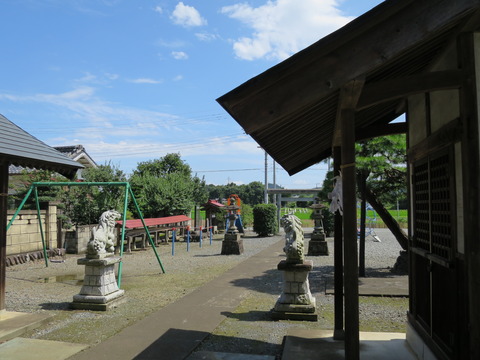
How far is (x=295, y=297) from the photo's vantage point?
21.5 feet

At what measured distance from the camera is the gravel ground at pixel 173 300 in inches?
222

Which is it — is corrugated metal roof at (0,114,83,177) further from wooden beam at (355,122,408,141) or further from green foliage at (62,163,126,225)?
green foliage at (62,163,126,225)

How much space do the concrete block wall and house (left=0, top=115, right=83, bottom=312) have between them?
24.8 ft

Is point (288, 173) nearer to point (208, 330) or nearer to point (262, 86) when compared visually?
point (208, 330)

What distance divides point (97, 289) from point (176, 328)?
222 cm

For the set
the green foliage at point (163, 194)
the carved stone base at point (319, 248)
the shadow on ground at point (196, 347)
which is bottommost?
the shadow on ground at point (196, 347)

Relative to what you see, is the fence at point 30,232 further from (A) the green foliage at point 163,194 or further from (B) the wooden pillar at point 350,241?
(B) the wooden pillar at point 350,241

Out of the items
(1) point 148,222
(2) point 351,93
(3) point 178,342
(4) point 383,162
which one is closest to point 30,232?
(1) point 148,222

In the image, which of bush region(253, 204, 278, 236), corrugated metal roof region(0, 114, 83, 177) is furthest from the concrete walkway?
bush region(253, 204, 278, 236)

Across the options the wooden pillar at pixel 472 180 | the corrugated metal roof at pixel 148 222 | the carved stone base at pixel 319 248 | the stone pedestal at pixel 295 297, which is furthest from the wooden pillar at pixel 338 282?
the corrugated metal roof at pixel 148 222

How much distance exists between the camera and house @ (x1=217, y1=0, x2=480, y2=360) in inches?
99.9

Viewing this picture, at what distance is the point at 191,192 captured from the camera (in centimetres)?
2381

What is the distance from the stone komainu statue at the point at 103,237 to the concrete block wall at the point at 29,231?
6.79 metres

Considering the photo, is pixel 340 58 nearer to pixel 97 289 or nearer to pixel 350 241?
pixel 350 241
